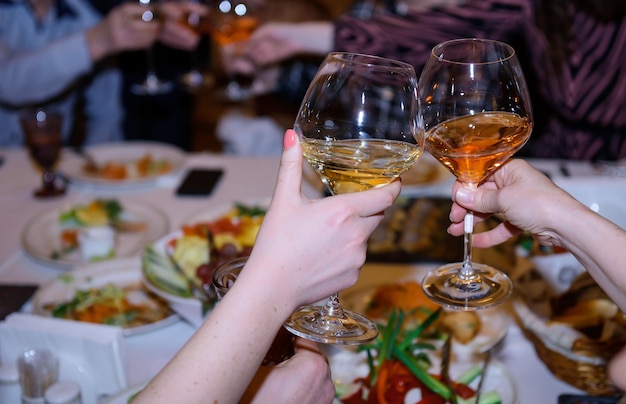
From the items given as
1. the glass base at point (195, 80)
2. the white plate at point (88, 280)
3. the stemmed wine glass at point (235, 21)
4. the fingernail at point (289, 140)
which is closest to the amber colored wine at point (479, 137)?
the fingernail at point (289, 140)

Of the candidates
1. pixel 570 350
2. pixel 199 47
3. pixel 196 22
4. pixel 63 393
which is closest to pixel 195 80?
pixel 196 22

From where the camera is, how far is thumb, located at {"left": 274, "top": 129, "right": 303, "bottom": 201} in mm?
894

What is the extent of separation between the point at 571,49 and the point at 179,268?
5.50 ft

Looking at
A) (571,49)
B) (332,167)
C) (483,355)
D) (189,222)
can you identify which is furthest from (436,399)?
(571,49)

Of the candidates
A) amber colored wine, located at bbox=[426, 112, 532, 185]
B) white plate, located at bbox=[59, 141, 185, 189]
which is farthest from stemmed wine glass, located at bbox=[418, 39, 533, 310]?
white plate, located at bbox=[59, 141, 185, 189]

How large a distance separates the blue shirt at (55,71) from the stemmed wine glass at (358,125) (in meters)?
2.37

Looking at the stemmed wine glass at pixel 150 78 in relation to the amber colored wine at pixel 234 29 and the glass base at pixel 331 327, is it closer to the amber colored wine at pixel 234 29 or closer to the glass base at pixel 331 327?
the amber colored wine at pixel 234 29

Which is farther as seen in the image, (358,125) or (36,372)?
(36,372)

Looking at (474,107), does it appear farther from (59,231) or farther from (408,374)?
(59,231)

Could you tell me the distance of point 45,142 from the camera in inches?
91.0

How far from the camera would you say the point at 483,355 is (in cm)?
139

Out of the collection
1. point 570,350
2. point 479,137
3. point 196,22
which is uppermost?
point 479,137

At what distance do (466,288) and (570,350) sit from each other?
33 cm

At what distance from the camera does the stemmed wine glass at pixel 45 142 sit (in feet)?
7.49
